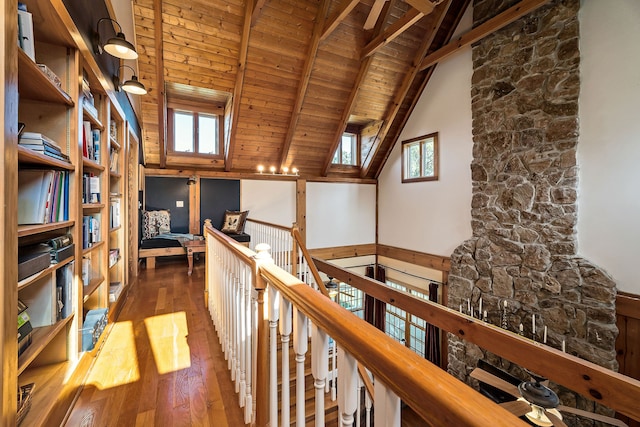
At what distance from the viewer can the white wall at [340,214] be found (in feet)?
22.0

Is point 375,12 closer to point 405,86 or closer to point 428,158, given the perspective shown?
point 405,86

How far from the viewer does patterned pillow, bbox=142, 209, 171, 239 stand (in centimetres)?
490

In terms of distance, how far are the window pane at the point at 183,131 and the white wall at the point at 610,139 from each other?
6.35 metres

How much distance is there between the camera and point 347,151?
278 inches

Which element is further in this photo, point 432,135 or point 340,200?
point 340,200

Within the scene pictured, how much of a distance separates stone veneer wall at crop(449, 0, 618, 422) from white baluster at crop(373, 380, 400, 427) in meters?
4.26

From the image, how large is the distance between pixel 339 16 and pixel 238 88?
1.93 meters

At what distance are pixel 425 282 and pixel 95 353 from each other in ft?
17.7

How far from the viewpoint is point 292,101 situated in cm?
512

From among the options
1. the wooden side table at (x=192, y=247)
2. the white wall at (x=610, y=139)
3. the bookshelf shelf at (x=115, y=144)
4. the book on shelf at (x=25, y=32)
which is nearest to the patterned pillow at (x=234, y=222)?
the wooden side table at (x=192, y=247)

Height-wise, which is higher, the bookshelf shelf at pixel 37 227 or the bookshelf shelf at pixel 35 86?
the bookshelf shelf at pixel 35 86

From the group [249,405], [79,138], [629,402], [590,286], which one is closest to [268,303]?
[249,405]

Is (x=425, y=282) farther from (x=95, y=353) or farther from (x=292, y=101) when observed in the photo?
(x=95, y=353)

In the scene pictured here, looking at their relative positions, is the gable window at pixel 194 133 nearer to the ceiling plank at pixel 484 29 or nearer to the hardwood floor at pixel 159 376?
the hardwood floor at pixel 159 376
